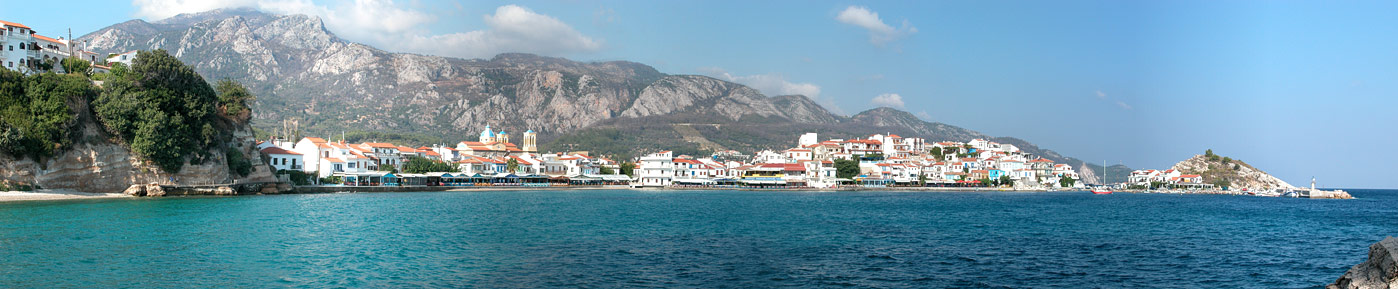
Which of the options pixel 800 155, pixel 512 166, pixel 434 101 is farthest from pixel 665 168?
pixel 434 101

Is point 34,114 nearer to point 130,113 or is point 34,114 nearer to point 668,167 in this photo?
point 130,113

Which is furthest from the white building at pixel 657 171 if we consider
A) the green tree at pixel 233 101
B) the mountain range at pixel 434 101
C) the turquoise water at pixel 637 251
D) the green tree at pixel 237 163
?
the turquoise water at pixel 637 251

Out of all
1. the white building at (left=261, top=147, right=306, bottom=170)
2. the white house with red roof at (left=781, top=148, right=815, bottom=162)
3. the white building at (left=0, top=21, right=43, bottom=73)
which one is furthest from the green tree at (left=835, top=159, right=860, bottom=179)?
the white building at (left=0, top=21, right=43, bottom=73)

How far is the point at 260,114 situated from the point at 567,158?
259 feet

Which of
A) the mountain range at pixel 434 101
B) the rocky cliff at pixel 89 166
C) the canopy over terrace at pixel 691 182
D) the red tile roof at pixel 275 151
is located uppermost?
the mountain range at pixel 434 101

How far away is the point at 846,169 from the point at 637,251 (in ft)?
240

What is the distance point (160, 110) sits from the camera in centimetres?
4466

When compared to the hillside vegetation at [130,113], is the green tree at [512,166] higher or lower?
lower

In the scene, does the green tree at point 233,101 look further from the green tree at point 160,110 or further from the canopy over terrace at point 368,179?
the canopy over terrace at point 368,179

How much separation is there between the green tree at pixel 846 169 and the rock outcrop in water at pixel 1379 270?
80309mm

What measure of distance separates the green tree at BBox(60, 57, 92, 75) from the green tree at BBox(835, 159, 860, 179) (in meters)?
68.6

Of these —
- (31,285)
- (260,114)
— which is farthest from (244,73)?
(31,285)

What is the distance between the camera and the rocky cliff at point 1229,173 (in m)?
101

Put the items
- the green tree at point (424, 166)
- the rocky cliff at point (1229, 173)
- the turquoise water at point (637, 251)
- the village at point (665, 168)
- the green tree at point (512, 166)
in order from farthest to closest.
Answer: the rocky cliff at point (1229, 173) → the green tree at point (512, 166) → the green tree at point (424, 166) → the village at point (665, 168) → the turquoise water at point (637, 251)
